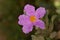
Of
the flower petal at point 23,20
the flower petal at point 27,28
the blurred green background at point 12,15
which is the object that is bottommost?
the blurred green background at point 12,15

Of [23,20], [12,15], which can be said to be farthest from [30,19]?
[12,15]

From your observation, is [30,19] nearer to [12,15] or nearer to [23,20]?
[23,20]

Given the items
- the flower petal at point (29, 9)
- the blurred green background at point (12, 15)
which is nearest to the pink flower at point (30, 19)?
the flower petal at point (29, 9)

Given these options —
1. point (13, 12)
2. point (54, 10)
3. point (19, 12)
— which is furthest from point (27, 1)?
point (13, 12)

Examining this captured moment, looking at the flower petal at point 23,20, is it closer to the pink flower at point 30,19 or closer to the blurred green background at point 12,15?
the pink flower at point 30,19

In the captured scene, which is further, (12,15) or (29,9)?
(12,15)

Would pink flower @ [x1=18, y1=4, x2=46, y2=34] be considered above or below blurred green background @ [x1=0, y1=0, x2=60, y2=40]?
above

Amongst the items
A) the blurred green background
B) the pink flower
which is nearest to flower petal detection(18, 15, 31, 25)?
the pink flower

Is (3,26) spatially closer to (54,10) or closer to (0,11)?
(0,11)

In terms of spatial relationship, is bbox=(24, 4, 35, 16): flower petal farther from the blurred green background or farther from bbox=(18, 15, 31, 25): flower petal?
the blurred green background
